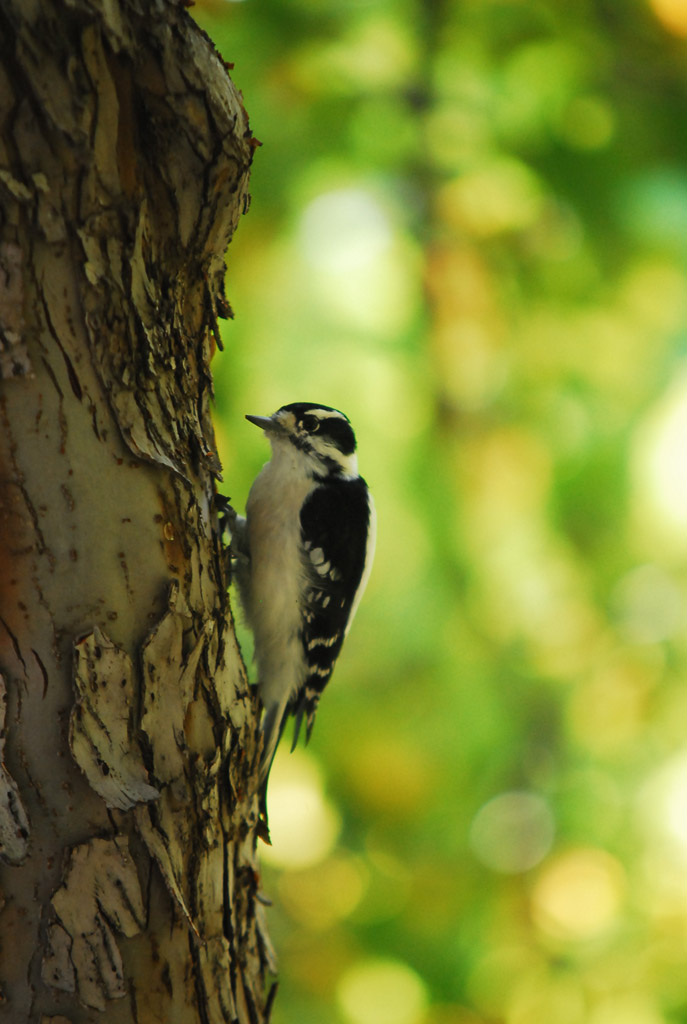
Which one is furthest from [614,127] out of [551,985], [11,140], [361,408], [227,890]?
[551,985]

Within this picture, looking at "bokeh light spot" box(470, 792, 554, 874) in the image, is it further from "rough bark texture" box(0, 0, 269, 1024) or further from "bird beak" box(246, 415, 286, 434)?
"rough bark texture" box(0, 0, 269, 1024)

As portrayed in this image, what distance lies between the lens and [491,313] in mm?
2402

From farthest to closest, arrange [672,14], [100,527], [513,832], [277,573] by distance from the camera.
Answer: [513,832] → [672,14] → [277,573] → [100,527]

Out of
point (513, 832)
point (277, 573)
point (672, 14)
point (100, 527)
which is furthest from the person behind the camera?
point (513, 832)

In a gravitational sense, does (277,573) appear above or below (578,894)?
above

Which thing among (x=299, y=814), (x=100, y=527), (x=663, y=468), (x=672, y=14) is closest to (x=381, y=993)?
(x=299, y=814)

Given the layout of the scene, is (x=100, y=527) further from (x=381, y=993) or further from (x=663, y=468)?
(x=381, y=993)

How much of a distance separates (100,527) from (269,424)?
795 millimetres

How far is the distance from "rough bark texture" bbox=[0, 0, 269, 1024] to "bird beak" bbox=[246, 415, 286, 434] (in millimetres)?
664

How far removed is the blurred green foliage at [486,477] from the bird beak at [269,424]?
1.99 ft

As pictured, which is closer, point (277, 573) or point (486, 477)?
point (277, 573)

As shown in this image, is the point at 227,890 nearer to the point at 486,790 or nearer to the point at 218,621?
the point at 218,621

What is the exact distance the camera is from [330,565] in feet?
5.18

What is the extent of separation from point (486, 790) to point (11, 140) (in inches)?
86.4
